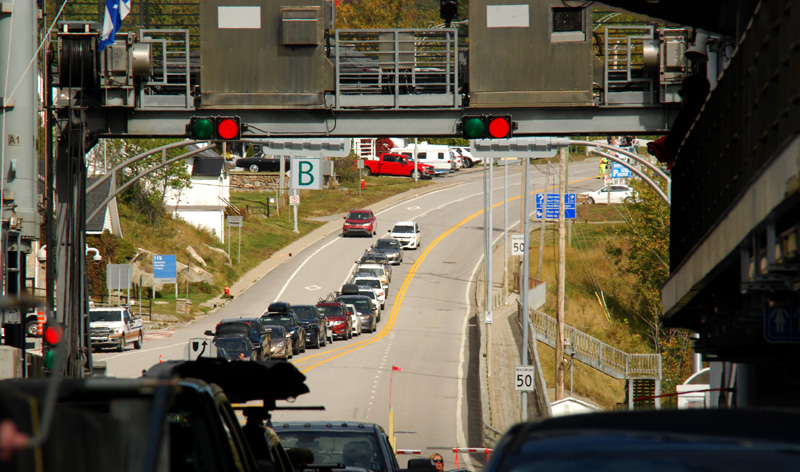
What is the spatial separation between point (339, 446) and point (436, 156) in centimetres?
9484

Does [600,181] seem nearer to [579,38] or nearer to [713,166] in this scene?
[579,38]

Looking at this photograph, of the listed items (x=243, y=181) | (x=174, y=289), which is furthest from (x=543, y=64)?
(x=243, y=181)

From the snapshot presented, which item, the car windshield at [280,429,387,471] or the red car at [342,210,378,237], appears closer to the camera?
the car windshield at [280,429,387,471]

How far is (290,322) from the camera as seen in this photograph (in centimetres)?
4100

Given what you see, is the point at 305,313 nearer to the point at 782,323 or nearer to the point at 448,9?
the point at 448,9

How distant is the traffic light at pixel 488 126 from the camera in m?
18.3

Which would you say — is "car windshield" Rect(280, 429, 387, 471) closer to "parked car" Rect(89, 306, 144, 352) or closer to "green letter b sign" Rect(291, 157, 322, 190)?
"parked car" Rect(89, 306, 144, 352)

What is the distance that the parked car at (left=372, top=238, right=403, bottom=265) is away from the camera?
6550 centimetres

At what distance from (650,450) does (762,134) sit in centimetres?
547

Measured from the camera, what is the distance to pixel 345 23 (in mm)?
113750

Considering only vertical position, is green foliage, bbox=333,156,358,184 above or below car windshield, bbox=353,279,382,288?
above

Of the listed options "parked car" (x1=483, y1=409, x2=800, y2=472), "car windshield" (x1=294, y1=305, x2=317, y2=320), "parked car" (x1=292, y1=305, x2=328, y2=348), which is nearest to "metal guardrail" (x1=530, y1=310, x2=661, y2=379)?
"parked car" (x1=292, y1=305, x2=328, y2=348)

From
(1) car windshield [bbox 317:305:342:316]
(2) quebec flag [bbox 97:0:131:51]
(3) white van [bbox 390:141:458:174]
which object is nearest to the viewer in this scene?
(2) quebec flag [bbox 97:0:131:51]

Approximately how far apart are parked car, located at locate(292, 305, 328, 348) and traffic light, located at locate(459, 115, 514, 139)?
25665 mm
